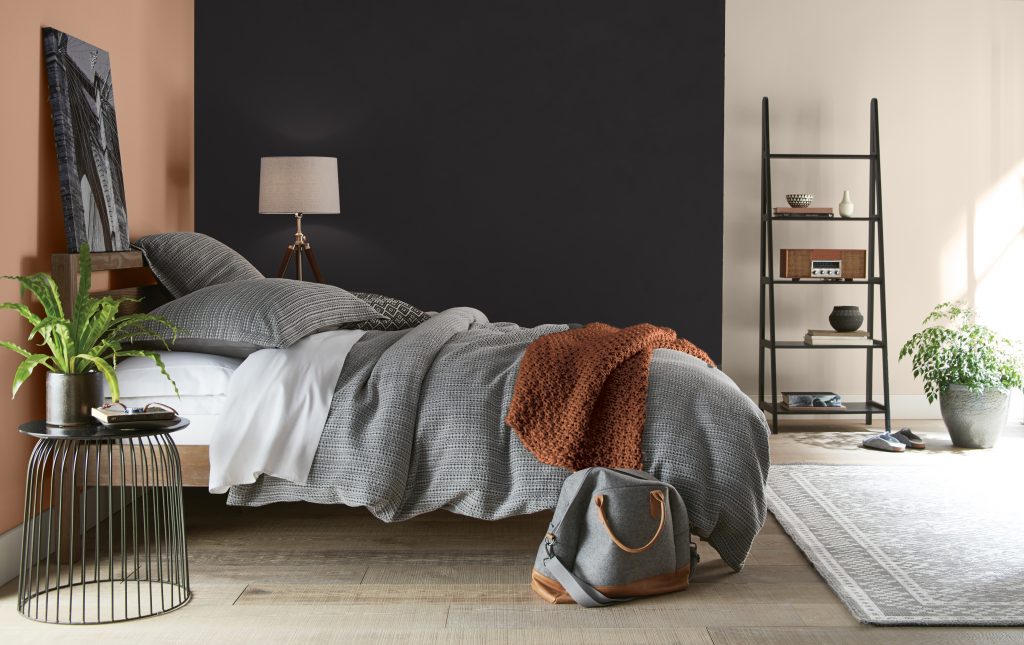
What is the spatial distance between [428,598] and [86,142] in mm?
1998

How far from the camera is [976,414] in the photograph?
16.5ft

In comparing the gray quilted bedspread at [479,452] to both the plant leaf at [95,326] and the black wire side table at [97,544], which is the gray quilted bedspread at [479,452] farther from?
the plant leaf at [95,326]

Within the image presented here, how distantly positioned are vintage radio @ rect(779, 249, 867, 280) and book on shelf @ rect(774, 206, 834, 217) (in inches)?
7.9

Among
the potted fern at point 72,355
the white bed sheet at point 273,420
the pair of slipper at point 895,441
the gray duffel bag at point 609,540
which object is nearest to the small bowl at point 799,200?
the pair of slipper at point 895,441

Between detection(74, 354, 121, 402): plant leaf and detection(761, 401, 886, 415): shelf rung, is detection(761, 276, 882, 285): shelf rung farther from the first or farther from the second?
detection(74, 354, 121, 402): plant leaf

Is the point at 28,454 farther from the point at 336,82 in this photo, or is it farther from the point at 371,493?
the point at 336,82

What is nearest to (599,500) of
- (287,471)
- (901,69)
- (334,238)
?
(287,471)

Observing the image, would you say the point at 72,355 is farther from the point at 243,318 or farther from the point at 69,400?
the point at 243,318

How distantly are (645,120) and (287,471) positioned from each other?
11.3ft

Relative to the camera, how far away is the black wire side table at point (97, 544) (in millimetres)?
2574

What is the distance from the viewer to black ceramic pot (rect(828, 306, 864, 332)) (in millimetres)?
5586

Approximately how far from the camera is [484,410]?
297cm

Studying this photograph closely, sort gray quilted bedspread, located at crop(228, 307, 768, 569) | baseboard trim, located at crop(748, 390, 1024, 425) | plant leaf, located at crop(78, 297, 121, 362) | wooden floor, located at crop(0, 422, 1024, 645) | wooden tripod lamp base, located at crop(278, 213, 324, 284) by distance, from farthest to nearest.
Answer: baseboard trim, located at crop(748, 390, 1024, 425) < wooden tripod lamp base, located at crop(278, 213, 324, 284) < gray quilted bedspread, located at crop(228, 307, 768, 569) < plant leaf, located at crop(78, 297, 121, 362) < wooden floor, located at crop(0, 422, 1024, 645)

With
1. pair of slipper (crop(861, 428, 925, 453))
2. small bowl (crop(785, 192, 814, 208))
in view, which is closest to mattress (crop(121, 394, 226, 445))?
pair of slipper (crop(861, 428, 925, 453))
